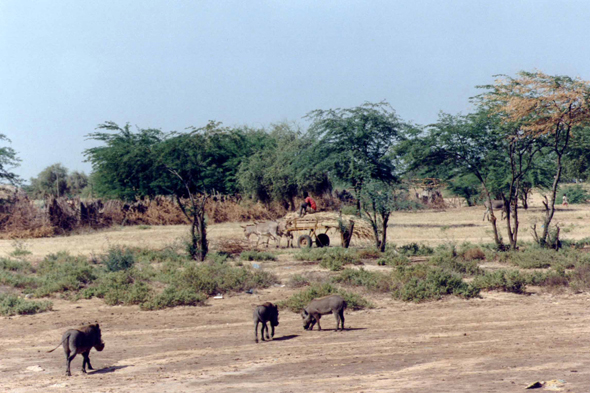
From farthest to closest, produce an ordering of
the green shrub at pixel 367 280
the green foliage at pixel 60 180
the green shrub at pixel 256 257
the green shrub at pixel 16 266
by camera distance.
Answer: the green foliage at pixel 60 180, the green shrub at pixel 256 257, the green shrub at pixel 16 266, the green shrub at pixel 367 280

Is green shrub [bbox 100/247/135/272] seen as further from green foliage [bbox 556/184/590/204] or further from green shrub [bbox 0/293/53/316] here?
green foliage [bbox 556/184/590/204]

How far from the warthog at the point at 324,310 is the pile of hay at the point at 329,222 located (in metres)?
13.0

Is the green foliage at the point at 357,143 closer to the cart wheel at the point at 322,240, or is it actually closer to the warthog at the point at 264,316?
the cart wheel at the point at 322,240

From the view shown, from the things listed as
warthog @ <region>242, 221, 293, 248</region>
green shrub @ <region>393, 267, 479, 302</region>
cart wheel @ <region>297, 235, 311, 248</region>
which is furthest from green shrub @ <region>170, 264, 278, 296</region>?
warthog @ <region>242, 221, 293, 248</region>

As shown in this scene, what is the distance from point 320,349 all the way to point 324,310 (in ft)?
4.98

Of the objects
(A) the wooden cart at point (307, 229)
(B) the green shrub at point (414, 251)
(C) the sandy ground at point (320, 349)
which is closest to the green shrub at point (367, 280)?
(C) the sandy ground at point (320, 349)

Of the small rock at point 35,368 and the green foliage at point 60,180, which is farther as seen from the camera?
the green foliage at point 60,180

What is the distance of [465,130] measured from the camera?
21906 millimetres

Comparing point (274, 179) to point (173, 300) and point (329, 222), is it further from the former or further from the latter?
point (173, 300)

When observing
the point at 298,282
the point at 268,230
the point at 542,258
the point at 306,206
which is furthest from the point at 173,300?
the point at 306,206

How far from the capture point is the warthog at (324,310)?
11.0 metres

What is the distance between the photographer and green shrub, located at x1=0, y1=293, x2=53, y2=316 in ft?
44.6

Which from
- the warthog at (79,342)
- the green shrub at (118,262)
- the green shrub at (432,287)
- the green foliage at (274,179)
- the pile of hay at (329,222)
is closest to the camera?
the warthog at (79,342)

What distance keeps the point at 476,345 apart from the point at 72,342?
229 inches
